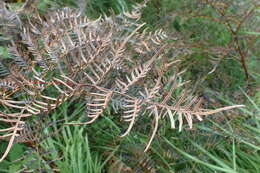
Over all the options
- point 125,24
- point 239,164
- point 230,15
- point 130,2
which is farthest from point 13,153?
point 130,2

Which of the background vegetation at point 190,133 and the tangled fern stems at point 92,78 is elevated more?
the tangled fern stems at point 92,78

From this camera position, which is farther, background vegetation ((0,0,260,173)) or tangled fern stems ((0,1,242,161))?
background vegetation ((0,0,260,173))

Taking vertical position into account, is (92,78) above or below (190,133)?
above

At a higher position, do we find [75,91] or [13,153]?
[75,91]

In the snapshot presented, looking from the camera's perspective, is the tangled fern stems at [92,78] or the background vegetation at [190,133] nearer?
the tangled fern stems at [92,78]

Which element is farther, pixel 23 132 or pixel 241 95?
pixel 241 95

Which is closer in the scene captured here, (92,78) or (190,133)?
(92,78)

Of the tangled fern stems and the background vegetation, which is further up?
the tangled fern stems

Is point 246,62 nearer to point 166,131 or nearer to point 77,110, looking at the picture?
point 166,131
